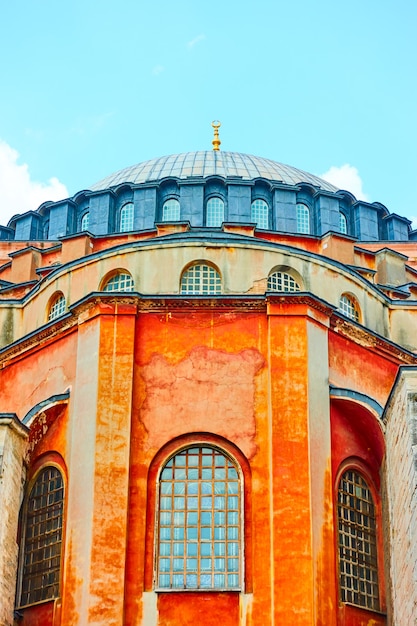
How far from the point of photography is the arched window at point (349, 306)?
27.9 m

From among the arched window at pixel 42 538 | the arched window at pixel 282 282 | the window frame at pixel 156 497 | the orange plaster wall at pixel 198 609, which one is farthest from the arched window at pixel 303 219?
the orange plaster wall at pixel 198 609

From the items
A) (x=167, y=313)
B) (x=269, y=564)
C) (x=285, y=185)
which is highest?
(x=285, y=185)

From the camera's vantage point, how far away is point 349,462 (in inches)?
998

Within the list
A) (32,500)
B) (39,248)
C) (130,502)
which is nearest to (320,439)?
(130,502)

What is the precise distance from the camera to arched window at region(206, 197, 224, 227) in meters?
38.7

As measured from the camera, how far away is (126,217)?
3941 cm

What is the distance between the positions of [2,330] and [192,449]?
7.55 meters

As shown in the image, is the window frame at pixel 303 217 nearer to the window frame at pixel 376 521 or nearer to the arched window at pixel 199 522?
the window frame at pixel 376 521

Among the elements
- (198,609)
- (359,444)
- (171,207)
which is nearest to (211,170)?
(171,207)

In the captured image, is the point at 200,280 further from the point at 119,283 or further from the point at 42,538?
the point at 42,538

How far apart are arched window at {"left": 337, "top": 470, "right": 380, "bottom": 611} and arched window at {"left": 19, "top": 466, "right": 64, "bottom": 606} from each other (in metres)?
5.92

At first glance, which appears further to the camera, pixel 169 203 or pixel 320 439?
pixel 169 203

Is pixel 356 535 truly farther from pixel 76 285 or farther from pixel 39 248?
pixel 39 248

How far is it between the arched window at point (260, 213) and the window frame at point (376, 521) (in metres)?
14.5
